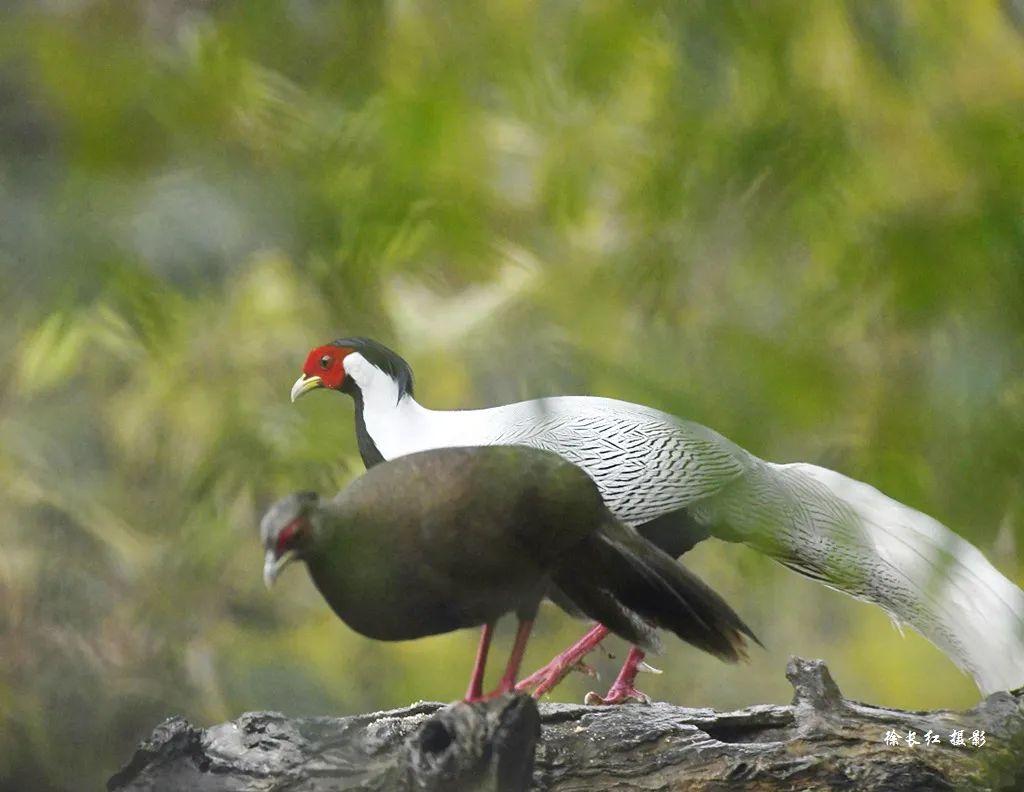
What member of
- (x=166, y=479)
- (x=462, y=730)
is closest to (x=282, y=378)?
(x=462, y=730)

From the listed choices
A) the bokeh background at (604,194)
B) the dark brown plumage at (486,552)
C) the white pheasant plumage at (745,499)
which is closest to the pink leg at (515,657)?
the dark brown plumage at (486,552)

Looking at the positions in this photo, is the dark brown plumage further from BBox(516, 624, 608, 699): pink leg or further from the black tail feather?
BBox(516, 624, 608, 699): pink leg

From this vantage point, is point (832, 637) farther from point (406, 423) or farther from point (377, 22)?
point (377, 22)

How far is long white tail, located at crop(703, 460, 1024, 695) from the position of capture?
33cm

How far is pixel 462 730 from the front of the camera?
39.5 inches

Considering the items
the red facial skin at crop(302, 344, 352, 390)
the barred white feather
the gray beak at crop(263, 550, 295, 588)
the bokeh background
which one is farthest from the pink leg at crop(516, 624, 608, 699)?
the bokeh background

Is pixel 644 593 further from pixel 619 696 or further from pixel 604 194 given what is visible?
pixel 604 194

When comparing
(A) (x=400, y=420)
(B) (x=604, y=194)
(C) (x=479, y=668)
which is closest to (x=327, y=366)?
(A) (x=400, y=420)

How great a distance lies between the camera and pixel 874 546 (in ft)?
1.61

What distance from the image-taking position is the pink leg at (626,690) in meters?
1.44

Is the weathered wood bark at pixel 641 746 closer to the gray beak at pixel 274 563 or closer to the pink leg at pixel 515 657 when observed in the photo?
the pink leg at pixel 515 657

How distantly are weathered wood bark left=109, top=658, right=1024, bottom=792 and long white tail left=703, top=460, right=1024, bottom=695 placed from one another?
0.17m

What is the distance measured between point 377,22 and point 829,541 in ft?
1.11

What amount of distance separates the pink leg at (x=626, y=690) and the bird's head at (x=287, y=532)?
68cm
